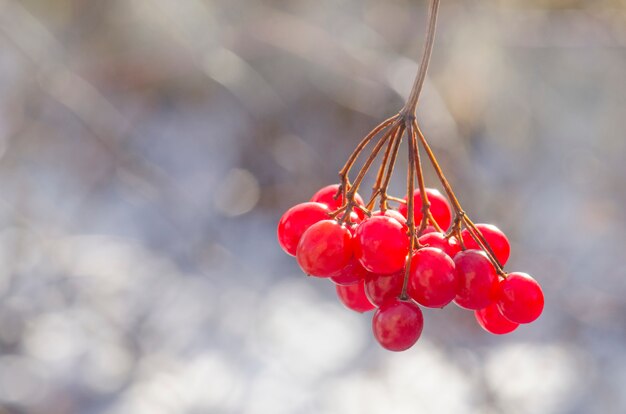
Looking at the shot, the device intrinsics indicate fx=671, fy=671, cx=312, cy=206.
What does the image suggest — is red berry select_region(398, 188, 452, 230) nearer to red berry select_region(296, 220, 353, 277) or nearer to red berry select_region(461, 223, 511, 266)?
red berry select_region(461, 223, 511, 266)

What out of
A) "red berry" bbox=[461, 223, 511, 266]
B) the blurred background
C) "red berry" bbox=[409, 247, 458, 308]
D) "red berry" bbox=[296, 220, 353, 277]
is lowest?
"red berry" bbox=[409, 247, 458, 308]

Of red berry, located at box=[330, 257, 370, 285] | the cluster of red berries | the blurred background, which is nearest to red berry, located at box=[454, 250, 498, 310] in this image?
the cluster of red berries

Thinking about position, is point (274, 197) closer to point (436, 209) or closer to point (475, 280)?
point (436, 209)

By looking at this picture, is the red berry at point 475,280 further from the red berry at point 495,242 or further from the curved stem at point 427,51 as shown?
the curved stem at point 427,51

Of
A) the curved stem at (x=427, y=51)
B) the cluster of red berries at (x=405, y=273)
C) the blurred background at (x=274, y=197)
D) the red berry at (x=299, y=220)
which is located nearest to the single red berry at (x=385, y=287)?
the cluster of red berries at (x=405, y=273)

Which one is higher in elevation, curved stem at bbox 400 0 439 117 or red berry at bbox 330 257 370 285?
curved stem at bbox 400 0 439 117

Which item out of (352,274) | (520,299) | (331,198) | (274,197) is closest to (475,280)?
(520,299)

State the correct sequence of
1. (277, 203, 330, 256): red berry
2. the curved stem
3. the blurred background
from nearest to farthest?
the curved stem → (277, 203, 330, 256): red berry → the blurred background
